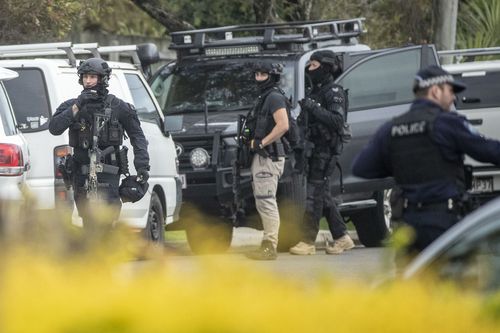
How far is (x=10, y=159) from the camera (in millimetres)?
10867

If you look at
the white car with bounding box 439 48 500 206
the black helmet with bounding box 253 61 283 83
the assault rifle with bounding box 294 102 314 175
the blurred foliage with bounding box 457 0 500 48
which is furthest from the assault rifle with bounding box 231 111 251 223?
the blurred foliage with bounding box 457 0 500 48

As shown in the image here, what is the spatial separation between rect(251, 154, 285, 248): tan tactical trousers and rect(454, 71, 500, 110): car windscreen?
2771 mm

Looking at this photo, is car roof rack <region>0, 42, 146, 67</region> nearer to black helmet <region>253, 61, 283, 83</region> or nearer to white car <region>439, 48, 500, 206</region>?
black helmet <region>253, 61, 283, 83</region>

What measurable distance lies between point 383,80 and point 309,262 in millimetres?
3103

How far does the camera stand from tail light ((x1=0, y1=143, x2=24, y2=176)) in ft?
35.7

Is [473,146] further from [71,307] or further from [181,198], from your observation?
[181,198]

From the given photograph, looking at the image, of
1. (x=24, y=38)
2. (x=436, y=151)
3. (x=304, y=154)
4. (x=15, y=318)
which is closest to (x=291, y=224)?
(x=304, y=154)

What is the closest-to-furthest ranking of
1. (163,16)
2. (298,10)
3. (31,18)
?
(31,18), (163,16), (298,10)

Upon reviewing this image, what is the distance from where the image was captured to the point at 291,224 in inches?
565

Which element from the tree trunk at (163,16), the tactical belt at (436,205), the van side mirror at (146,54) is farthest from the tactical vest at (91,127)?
the tree trunk at (163,16)

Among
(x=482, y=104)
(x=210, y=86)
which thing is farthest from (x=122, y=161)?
(x=482, y=104)

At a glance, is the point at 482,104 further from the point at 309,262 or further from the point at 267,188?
the point at 309,262

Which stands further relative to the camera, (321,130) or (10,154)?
(321,130)

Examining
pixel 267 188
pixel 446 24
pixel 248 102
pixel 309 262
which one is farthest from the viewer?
pixel 446 24
